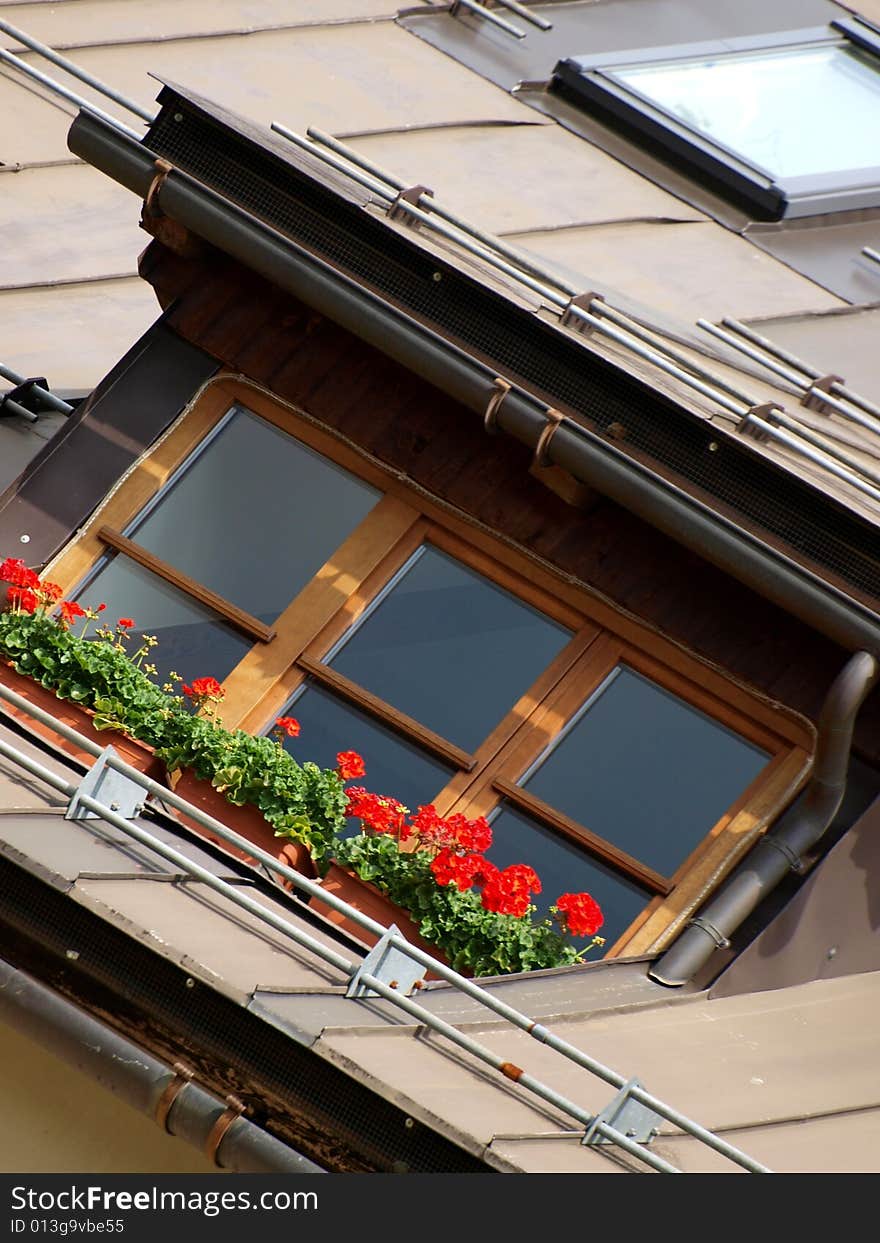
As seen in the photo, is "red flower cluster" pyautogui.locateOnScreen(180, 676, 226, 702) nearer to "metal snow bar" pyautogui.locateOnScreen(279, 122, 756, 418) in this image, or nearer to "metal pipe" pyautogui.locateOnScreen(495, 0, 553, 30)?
"metal snow bar" pyautogui.locateOnScreen(279, 122, 756, 418)

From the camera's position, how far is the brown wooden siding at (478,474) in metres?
8.75

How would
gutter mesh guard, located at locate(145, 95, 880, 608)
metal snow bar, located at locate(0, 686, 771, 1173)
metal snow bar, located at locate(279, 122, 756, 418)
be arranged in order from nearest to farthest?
metal snow bar, located at locate(0, 686, 771, 1173) < gutter mesh guard, located at locate(145, 95, 880, 608) < metal snow bar, located at locate(279, 122, 756, 418)

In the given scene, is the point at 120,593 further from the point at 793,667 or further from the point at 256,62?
the point at 256,62

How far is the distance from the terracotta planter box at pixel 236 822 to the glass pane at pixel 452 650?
0.85 metres

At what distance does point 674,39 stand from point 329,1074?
15.8 m

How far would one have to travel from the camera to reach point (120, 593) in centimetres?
928

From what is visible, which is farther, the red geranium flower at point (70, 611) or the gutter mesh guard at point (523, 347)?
the red geranium flower at point (70, 611)

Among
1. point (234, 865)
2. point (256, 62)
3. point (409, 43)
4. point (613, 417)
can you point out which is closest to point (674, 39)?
point (409, 43)

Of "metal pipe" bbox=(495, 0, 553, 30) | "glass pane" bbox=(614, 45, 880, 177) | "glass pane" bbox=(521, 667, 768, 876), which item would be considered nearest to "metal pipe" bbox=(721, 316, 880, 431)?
"glass pane" bbox=(521, 667, 768, 876)

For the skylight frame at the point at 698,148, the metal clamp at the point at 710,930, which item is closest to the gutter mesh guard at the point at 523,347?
the metal clamp at the point at 710,930

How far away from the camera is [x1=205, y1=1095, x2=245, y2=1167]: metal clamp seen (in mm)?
6477

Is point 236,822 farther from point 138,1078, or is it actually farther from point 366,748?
point 138,1078

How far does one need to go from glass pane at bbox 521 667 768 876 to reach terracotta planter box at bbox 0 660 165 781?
63.0 inches

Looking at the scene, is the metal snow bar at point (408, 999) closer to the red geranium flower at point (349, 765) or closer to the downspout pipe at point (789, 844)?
the red geranium flower at point (349, 765)
